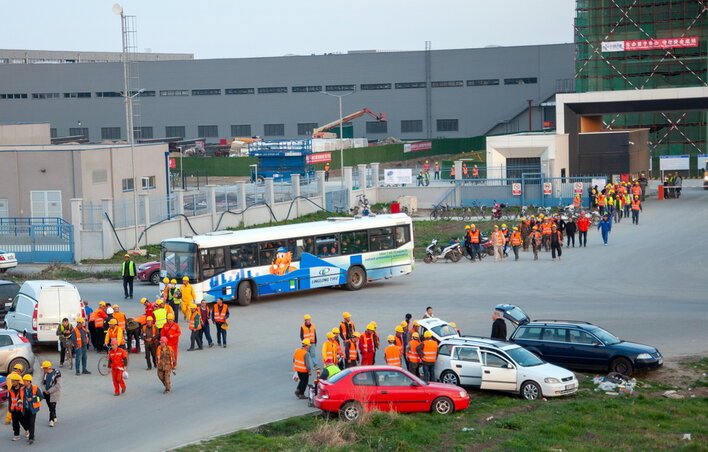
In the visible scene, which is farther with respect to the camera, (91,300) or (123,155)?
(123,155)

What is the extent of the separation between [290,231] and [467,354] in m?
12.6

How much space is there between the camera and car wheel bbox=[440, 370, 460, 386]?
20391 mm

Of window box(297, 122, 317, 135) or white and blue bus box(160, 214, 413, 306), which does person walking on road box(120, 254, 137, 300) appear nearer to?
white and blue bus box(160, 214, 413, 306)

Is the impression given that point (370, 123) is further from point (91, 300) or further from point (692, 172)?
point (91, 300)

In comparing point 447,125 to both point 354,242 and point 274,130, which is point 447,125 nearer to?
point 274,130

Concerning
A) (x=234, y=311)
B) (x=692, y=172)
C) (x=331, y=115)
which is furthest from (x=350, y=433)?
(x=331, y=115)

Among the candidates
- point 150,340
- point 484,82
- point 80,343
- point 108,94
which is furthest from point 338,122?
point 80,343

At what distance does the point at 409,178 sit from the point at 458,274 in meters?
27.1

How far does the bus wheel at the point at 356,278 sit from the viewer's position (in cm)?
3344

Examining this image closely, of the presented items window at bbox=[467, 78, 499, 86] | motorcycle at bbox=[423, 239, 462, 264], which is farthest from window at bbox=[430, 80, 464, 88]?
motorcycle at bbox=[423, 239, 462, 264]

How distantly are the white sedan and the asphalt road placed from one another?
4728mm

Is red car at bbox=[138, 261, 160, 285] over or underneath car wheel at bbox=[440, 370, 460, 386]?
over

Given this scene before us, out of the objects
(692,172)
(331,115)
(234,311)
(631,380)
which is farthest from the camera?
(331,115)

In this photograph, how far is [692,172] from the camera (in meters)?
81.4
